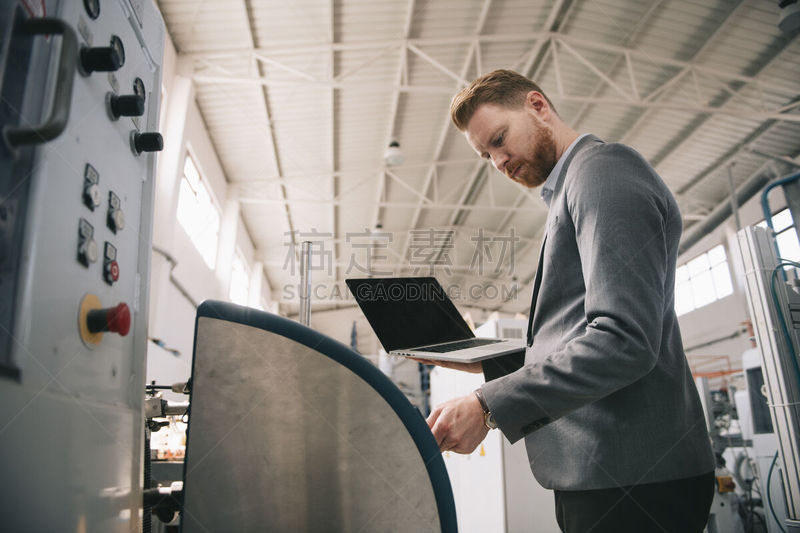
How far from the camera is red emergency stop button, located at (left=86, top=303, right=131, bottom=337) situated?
0.72 meters

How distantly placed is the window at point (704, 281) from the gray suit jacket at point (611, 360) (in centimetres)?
878

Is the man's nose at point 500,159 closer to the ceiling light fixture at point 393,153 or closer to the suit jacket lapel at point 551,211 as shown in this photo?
the suit jacket lapel at point 551,211

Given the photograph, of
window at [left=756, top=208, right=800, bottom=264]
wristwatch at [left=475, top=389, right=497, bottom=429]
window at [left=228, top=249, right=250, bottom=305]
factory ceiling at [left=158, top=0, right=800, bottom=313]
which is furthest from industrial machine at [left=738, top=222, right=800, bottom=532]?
window at [left=228, top=249, right=250, bottom=305]

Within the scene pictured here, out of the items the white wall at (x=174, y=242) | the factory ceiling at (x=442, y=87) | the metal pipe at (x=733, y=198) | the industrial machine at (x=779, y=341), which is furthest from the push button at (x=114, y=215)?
the metal pipe at (x=733, y=198)

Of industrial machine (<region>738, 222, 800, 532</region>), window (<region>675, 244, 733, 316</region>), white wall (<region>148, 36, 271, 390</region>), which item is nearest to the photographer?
industrial machine (<region>738, 222, 800, 532</region>)

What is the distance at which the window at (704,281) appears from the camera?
356 inches

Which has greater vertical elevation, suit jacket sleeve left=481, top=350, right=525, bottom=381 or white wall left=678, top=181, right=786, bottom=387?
white wall left=678, top=181, right=786, bottom=387

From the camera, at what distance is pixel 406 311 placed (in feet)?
3.29

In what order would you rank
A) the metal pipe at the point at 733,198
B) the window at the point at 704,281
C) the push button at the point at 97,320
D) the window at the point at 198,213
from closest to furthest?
the push button at the point at 97,320, the window at the point at 198,213, the metal pipe at the point at 733,198, the window at the point at 704,281

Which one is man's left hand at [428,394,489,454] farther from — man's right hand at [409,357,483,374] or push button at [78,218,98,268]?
push button at [78,218,98,268]

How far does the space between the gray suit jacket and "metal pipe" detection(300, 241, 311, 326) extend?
523 millimetres

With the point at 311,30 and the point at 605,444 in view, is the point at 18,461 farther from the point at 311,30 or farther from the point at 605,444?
the point at 311,30

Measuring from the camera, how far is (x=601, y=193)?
0.80 meters

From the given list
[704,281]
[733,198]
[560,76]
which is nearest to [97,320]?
[560,76]
